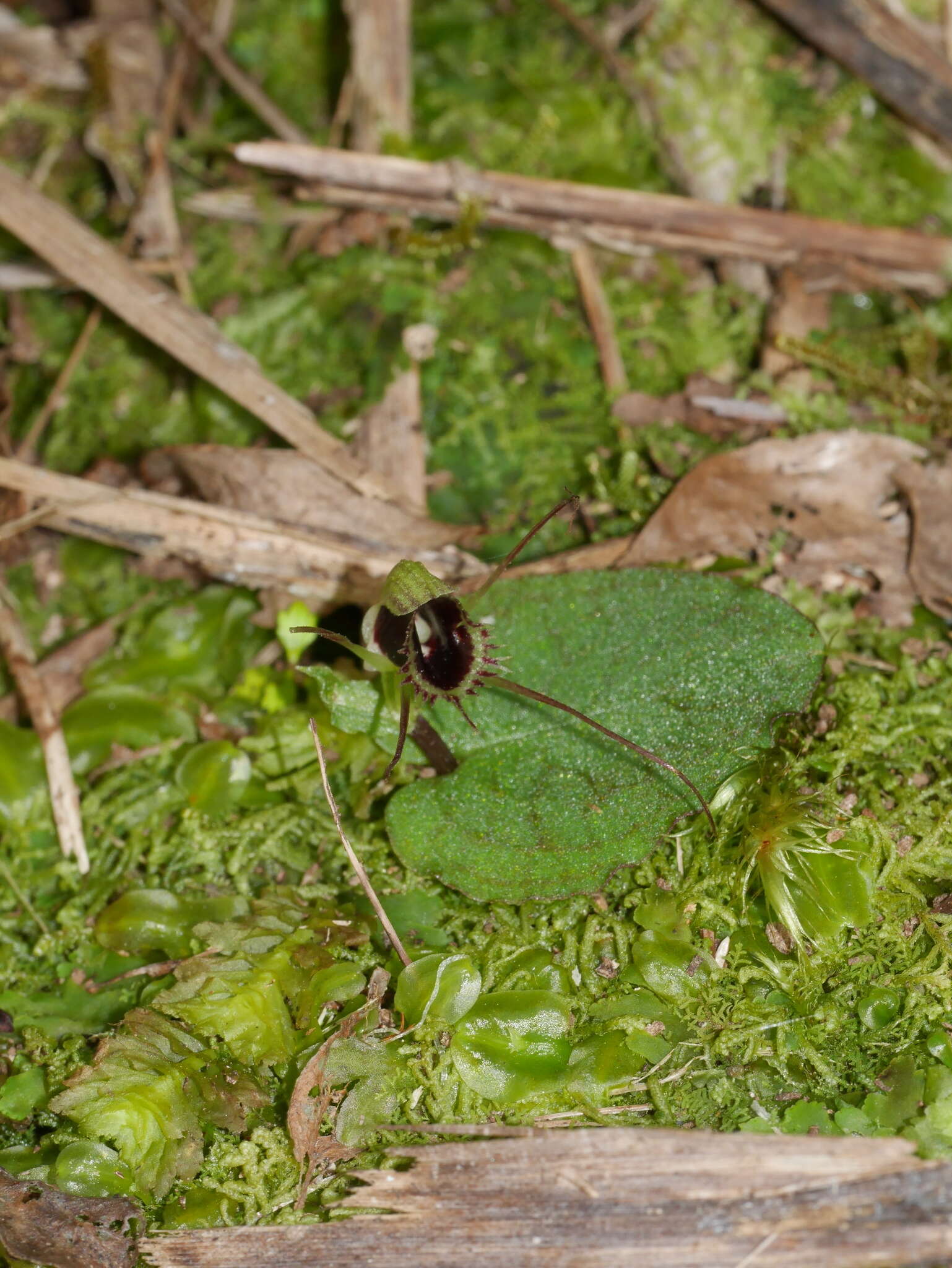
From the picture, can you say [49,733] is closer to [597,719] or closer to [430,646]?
[430,646]

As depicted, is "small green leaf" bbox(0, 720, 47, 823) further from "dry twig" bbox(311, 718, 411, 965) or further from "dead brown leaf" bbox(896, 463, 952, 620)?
"dead brown leaf" bbox(896, 463, 952, 620)

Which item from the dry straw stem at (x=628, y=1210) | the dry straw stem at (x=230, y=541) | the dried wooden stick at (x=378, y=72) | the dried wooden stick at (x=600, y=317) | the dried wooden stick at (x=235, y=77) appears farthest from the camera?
the dried wooden stick at (x=235, y=77)

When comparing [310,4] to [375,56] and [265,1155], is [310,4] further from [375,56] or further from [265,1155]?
[265,1155]

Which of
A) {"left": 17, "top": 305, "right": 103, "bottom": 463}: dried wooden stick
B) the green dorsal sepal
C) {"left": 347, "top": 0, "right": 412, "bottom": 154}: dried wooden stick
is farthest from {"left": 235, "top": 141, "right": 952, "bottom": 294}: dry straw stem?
the green dorsal sepal

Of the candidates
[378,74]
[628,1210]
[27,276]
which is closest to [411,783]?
[628,1210]

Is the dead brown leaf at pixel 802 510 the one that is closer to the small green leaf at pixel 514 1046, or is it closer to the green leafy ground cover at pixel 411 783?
the green leafy ground cover at pixel 411 783

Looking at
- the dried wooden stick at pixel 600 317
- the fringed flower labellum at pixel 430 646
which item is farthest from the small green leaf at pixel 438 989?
the dried wooden stick at pixel 600 317

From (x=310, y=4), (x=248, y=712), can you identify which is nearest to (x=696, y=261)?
(x=310, y=4)
